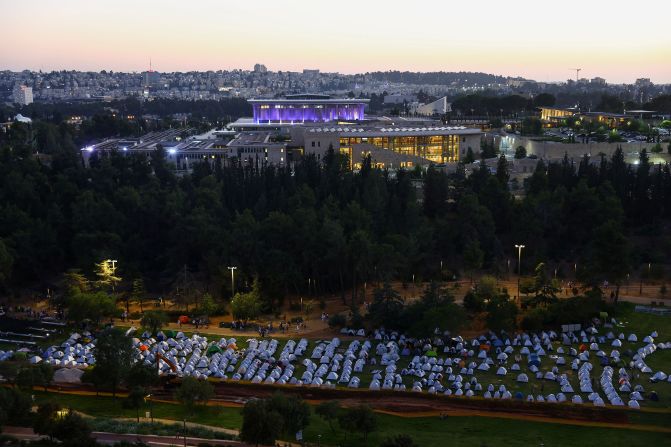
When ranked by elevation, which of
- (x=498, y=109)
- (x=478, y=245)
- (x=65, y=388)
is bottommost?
(x=65, y=388)

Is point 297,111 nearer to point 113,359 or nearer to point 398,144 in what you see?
point 398,144

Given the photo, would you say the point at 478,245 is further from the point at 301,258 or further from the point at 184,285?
the point at 184,285

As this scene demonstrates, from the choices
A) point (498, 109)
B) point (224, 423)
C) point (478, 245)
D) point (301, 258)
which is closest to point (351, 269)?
point (301, 258)

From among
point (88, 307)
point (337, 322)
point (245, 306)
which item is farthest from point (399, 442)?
Answer: point (88, 307)

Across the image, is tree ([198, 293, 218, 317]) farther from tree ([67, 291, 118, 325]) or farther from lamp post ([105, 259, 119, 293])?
lamp post ([105, 259, 119, 293])

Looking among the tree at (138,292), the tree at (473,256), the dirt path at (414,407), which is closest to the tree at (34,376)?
the dirt path at (414,407)

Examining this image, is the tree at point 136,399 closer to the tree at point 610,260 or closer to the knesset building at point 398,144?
the tree at point 610,260
